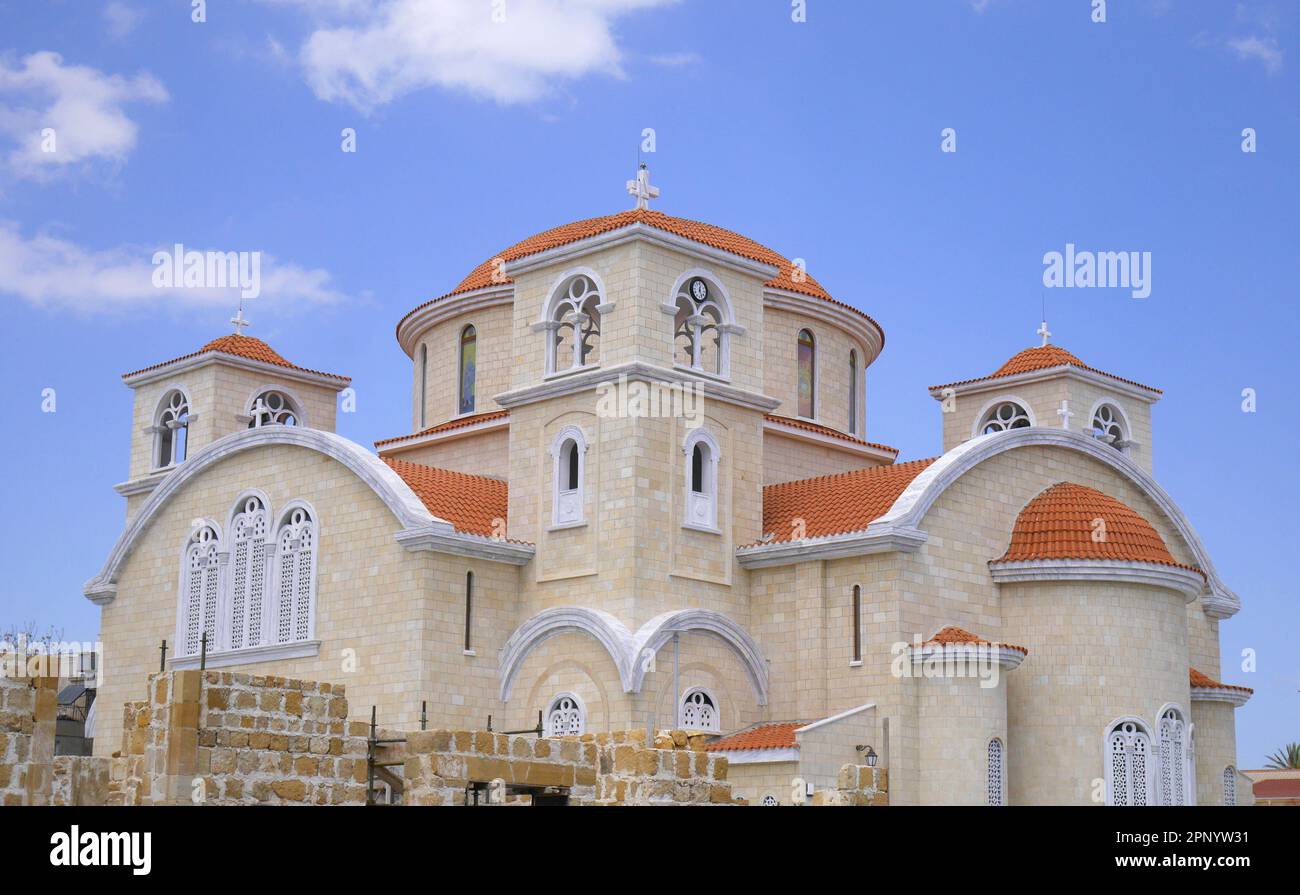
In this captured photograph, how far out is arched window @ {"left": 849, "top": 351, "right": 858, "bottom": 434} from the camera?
35.8 m

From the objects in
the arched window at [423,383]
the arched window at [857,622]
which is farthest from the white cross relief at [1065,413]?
the arched window at [423,383]

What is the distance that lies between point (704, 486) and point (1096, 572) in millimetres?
6367

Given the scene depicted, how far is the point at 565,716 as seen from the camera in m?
27.7

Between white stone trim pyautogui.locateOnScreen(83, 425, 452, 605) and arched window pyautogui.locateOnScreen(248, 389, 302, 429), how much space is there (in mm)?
3210

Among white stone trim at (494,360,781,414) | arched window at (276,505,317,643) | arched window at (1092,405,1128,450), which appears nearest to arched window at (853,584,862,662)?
white stone trim at (494,360,781,414)

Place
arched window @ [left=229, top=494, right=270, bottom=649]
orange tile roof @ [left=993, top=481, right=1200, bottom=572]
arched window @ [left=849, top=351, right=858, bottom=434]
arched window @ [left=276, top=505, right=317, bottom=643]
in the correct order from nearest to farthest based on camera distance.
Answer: orange tile roof @ [left=993, top=481, right=1200, bottom=572]
arched window @ [left=276, top=505, right=317, bottom=643]
arched window @ [left=229, top=494, right=270, bottom=649]
arched window @ [left=849, top=351, right=858, bottom=434]

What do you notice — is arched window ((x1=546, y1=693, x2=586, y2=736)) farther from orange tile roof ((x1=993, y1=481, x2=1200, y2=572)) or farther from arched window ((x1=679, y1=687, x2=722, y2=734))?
orange tile roof ((x1=993, y1=481, x2=1200, y2=572))

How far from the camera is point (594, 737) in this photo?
20516 mm

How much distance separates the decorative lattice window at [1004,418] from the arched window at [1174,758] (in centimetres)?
861

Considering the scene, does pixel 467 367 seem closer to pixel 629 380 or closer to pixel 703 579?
pixel 629 380

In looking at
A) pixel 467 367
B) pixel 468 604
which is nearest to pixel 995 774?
pixel 468 604

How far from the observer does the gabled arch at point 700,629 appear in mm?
26672
